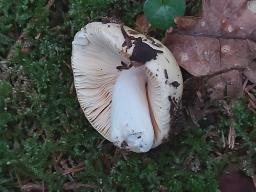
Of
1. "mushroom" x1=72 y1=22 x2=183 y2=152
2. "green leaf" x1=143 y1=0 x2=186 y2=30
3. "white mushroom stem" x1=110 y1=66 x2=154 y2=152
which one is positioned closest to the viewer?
"mushroom" x1=72 y1=22 x2=183 y2=152

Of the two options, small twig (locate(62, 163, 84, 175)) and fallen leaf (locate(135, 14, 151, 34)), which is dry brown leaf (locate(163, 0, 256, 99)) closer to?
fallen leaf (locate(135, 14, 151, 34))

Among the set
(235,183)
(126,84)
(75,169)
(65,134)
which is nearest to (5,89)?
(65,134)

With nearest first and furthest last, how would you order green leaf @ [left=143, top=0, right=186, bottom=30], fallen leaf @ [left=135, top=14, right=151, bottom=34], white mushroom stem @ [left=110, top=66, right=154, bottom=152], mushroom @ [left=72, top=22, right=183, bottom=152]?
mushroom @ [left=72, top=22, right=183, bottom=152]
white mushroom stem @ [left=110, top=66, right=154, bottom=152]
green leaf @ [left=143, top=0, right=186, bottom=30]
fallen leaf @ [left=135, top=14, right=151, bottom=34]

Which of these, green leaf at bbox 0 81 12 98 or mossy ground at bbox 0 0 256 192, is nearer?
mossy ground at bbox 0 0 256 192

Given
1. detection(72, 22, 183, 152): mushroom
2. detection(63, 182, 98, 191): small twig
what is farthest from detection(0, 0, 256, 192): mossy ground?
detection(72, 22, 183, 152): mushroom

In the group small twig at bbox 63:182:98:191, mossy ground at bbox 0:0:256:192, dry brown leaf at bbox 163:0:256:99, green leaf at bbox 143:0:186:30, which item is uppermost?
green leaf at bbox 143:0:186:30

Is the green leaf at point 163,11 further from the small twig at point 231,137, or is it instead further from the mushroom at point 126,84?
the small twig at point 231,137

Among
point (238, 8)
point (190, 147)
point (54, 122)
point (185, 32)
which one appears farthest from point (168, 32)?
point (54, 122)
